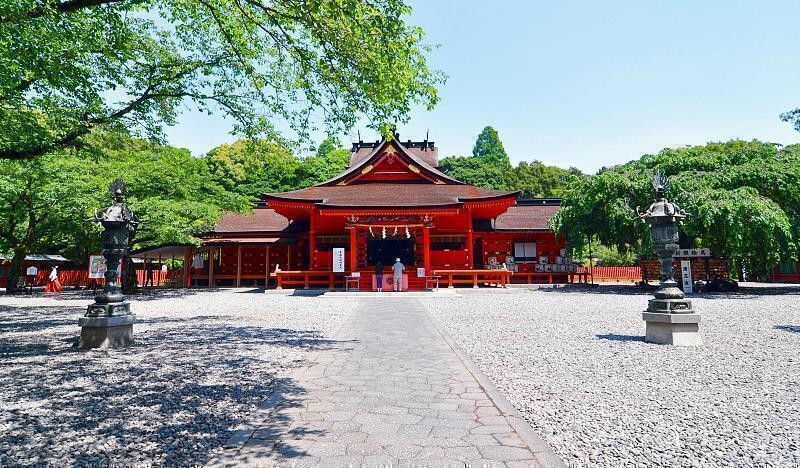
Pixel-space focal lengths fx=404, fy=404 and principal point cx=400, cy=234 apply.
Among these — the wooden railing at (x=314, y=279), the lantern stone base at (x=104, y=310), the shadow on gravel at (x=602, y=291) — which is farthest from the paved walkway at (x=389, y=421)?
the shadow on gravel at (x=602, y=291)

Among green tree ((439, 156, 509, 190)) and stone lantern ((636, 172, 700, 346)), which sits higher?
green tree ((439, 156, 509, 190))

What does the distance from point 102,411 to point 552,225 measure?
64.9 ft

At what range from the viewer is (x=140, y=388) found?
14.8 ft

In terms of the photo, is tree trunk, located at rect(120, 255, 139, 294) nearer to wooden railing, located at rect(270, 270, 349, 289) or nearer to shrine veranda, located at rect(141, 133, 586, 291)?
shrine veranda, located at rect(141, 133, 586, 291)

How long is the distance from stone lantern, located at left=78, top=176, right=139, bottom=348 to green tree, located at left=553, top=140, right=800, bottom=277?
55.7 ft

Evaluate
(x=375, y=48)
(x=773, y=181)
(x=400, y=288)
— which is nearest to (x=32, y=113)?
(x=375, y=48)

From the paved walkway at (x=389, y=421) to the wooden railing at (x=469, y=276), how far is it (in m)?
13.4

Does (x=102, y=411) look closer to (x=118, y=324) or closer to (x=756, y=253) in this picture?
(x=118, y=324)

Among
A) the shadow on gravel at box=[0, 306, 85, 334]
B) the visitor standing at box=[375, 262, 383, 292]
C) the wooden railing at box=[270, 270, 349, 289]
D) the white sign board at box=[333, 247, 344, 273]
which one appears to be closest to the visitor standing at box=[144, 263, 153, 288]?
→ the wooden railing at box=[270, 270, 349, 289]

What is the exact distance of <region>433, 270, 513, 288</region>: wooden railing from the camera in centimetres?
1928

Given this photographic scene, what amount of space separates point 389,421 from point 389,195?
17.0 m

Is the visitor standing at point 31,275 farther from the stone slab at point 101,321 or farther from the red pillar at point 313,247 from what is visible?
the stone slab at point 101,321

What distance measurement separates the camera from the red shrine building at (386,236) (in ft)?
61.2

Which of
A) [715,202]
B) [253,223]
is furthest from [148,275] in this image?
[715,202]
